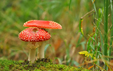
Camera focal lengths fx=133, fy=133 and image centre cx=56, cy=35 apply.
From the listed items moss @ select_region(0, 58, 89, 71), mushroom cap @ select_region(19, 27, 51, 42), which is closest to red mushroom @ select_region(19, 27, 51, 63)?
mushroom cap @ select_region(19, 27, 51, 42)

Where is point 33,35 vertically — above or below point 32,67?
above

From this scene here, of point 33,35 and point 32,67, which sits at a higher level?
point 33,35

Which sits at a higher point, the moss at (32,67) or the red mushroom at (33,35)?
the red mushroom at (33,35)

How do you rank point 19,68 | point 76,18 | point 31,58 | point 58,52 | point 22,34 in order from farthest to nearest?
point 76,18
point 58,52
point 31,58
point 22,34
point 19,68

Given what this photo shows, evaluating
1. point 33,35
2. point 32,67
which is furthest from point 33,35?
point 32,67

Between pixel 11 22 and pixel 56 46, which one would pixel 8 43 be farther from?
pixel 56 46

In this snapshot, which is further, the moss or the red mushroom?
the red mushroom

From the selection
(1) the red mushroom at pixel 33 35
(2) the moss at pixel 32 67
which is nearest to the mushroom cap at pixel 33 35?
(1) the red mushroom at pixel 33 35

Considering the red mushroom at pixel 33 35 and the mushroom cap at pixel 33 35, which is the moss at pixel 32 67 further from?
the mushroom cap at pixel 33 35

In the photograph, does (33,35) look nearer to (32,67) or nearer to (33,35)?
(33,35)

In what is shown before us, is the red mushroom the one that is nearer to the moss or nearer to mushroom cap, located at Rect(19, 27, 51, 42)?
mushroom cap, located at Rect(19, 27, 51, 42)

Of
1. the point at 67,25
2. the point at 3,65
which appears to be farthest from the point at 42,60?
the point at 67,25
